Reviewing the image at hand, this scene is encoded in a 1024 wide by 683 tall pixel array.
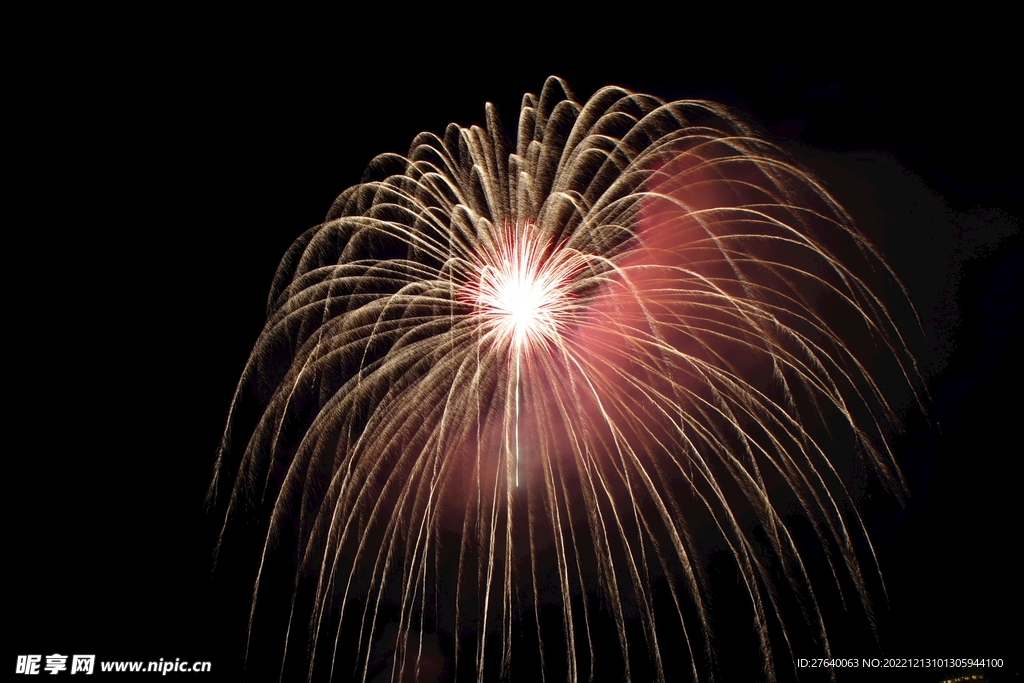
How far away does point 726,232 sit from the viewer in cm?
1075

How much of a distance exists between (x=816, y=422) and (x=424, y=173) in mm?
10291

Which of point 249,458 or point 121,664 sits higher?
point 249,458

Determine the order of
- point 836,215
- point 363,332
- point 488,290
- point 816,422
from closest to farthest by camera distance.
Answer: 1. point 488,290
2. point 363,332
3. point 836,215
4. point 816,422

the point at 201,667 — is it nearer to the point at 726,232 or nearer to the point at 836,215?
the point at 726,232

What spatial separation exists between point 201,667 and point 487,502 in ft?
30.7

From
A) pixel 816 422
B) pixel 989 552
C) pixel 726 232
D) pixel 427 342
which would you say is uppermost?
pixel 726 232

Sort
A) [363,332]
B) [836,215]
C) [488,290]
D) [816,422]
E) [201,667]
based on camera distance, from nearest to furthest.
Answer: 1. [488,290]
2. [363,332]
3. [836,215]
4. [816,422]
5. [201,667]

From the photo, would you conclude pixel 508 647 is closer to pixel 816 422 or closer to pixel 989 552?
pixel 816 422

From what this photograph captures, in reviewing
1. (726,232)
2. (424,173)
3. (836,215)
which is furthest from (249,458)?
(836,215)

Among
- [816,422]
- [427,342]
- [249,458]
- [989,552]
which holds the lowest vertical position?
[989,552]

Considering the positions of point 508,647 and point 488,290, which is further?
point 508,647

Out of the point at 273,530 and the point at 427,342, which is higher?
the point at 427,342

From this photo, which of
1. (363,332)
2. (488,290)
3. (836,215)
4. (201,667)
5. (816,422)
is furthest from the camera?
(201,667)

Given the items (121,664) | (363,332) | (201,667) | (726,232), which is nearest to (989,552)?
(726,232)
